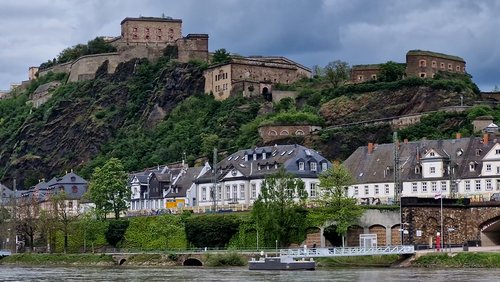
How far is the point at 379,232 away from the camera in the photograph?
90.8 meters

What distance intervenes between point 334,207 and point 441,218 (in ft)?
27.2

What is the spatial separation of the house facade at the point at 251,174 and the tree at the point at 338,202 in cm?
1002

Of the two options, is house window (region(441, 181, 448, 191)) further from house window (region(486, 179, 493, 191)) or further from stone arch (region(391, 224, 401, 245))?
stone arch (region(391, 224, 401, 245))

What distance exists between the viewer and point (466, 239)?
293 feet

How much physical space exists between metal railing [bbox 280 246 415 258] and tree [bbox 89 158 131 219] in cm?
3216

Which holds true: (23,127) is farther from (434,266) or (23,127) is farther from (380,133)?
(434,266)

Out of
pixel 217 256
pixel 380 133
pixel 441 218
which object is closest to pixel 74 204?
pixel 380 133

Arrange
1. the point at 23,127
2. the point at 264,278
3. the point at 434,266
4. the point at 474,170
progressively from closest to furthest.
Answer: the point at 264,278 < the point at 434,266 < the point at 474,170 < the point at 23,127

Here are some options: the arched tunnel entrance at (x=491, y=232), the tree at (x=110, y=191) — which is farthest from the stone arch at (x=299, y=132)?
the arched tunnel entrance at (x=491, y=232)

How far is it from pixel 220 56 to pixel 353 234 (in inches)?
3553

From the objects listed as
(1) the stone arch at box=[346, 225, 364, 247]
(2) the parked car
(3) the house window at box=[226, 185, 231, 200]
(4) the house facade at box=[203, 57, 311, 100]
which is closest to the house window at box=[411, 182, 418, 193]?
(2) the parked car

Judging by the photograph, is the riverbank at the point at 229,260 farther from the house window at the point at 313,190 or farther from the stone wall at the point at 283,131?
the stone wall at the point at 283,131

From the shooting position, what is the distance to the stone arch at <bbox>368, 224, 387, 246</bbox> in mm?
90125

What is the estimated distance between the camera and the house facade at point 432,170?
97.4 meters
